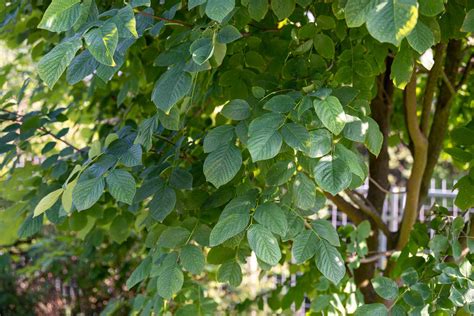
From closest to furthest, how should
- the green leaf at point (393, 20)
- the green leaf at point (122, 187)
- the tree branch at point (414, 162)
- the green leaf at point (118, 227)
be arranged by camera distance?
the green leaf at point (393, 20), the green leaf at point (122, 187), the green leaf at point (118, 227), the tree branch at point (414, 162)

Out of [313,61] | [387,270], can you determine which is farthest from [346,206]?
[313,61]

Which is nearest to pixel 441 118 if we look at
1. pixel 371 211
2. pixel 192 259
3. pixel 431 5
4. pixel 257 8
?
pixel 371 211

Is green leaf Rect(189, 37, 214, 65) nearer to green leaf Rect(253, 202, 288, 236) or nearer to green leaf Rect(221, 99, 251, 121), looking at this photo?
green leaf Rect(221, 99, 251, 121)

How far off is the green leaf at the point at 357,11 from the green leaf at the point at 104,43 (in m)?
0.37

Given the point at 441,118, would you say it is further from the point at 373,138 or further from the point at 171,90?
the point at 171,90

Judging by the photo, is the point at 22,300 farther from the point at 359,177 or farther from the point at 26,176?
the point at 359,177

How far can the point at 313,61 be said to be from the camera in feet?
5.37

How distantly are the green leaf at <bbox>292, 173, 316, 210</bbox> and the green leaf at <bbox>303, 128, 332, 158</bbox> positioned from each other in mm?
123

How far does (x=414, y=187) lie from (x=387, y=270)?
0.37 m

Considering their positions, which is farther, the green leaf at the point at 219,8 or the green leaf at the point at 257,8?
the green leaf at the point at 257,8

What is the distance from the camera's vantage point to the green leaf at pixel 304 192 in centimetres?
128

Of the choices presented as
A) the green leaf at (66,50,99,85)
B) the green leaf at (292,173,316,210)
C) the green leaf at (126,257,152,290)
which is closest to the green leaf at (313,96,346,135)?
the green leaf at (292,173,316,210)

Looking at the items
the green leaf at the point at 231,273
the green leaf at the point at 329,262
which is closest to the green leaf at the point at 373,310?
the green leaf at the point at 329,262

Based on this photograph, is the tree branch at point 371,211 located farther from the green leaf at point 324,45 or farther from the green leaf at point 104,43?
the green leaf at point 104,43
